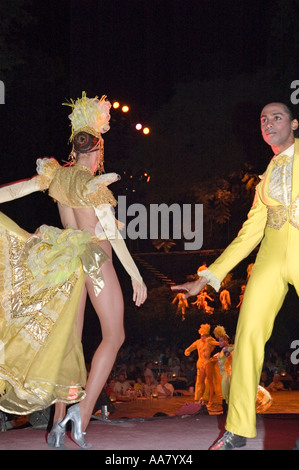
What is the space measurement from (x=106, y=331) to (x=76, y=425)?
0.56 m

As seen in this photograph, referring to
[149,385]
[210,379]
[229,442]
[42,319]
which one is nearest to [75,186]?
[42,319]

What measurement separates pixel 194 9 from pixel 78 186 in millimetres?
11073

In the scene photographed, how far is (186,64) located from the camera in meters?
16.1

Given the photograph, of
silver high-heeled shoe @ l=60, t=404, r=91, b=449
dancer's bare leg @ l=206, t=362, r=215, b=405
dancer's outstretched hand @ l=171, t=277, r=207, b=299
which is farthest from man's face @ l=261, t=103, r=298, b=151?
dancer's bare leg @ l=206, t=362, r=215, b=405

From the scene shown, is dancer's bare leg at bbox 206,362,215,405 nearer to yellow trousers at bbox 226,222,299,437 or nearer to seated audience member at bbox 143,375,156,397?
seated audience member at bbox 143,375,156,397

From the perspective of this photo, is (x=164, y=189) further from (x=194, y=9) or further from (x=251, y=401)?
(x=251, y=401)

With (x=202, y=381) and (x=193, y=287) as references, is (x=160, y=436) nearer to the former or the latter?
(x=193, y=287)

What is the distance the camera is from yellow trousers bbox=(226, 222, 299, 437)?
3623mm

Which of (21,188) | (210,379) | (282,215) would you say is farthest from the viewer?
(210,379)

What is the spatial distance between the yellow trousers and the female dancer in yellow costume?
2.52 feet

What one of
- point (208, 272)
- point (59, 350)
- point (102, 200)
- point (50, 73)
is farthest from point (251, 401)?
point (50, 73)

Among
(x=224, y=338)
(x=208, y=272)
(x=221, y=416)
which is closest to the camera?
(x=208, y=272)

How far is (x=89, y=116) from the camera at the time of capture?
174 inches

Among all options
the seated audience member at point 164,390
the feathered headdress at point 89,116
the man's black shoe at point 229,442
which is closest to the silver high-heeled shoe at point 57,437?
the man's black shoe at point 229,442
